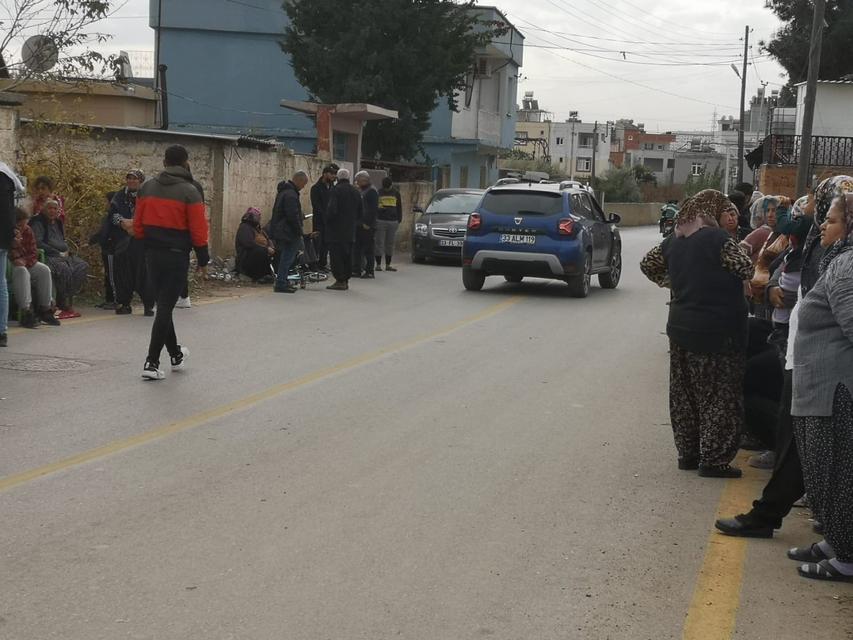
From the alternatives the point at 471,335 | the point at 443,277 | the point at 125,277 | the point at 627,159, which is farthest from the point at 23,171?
the point at 627,159

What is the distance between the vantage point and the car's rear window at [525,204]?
20.5m

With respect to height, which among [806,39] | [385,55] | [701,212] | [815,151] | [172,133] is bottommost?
[701,212]

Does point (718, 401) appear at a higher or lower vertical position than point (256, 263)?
higher

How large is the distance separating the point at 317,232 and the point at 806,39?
38.3 metres

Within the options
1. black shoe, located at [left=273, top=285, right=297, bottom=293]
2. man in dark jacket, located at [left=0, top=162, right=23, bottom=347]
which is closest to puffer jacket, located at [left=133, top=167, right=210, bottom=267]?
man in dark jacket, located at [left=0, top=162, right=23, bottom=347]

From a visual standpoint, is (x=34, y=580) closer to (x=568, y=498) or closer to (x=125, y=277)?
(x=568, y=498)

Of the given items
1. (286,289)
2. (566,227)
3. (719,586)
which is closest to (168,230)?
(719,586)

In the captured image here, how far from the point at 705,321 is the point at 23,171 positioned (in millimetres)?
11071

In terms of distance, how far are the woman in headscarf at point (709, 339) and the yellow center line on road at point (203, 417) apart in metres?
3.37

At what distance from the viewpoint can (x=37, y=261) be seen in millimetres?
13992

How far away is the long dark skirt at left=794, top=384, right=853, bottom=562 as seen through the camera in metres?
5.68

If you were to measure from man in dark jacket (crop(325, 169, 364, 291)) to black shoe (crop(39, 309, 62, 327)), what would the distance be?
21.4ft

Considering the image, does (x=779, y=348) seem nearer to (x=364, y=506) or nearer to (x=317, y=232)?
(x=364, y=506)

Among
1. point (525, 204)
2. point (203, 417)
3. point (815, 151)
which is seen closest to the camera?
point (203, 417)
